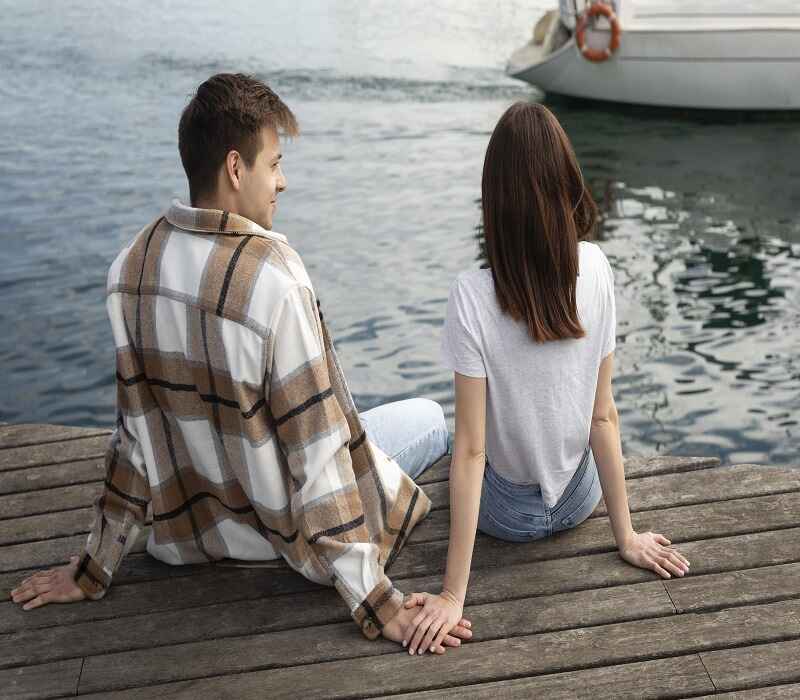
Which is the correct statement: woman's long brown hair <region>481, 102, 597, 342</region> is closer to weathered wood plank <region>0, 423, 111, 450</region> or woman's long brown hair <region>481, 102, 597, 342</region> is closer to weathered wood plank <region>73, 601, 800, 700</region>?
weathered wood plank <region>73, 601, 800, 700</region>

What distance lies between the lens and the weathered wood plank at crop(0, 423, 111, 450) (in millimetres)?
3514

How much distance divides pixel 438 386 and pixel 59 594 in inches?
148

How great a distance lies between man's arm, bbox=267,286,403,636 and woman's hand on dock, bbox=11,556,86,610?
636 mm

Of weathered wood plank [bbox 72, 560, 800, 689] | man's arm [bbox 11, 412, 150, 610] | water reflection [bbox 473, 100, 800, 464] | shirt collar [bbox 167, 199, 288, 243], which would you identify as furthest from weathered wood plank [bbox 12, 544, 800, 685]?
water reflection [bbox 473, 100, 800, 464]

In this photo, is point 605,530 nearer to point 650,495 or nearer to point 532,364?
point 650,495

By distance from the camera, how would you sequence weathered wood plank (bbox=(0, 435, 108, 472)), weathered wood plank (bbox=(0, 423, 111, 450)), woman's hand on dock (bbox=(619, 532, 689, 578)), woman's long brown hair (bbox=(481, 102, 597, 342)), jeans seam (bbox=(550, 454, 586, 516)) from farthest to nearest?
weathered wood plank (bbox=(0, 423, 111, 450)), weathered wood plank (bbox=(0, 435, 108, 472)), jeans seam (bbox=(550, 454, 586, 516)), woman's hand on dock (bbox=(619, 532, 689, 578)), woman's long brown hair (bbox=(481, 102, 597, 342))

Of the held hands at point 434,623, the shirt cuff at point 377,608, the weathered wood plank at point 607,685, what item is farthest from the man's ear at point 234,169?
the weathered wood plank at point 607,685

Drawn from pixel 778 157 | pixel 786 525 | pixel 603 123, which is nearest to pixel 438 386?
pixel 786 525

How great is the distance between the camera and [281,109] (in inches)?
89.1

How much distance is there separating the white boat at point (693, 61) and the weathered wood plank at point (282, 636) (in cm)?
1029

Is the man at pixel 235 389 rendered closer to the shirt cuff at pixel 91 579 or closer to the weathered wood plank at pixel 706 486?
the shirt cuff at pixel 91 579

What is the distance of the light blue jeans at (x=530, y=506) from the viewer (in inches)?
105

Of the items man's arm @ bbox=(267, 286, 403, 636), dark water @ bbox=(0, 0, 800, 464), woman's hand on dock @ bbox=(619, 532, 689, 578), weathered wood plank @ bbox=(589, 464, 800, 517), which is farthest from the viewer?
dark water @ bbox=(0, 0, 800, 464)

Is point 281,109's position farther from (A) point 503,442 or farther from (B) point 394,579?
(B) point 394,579
